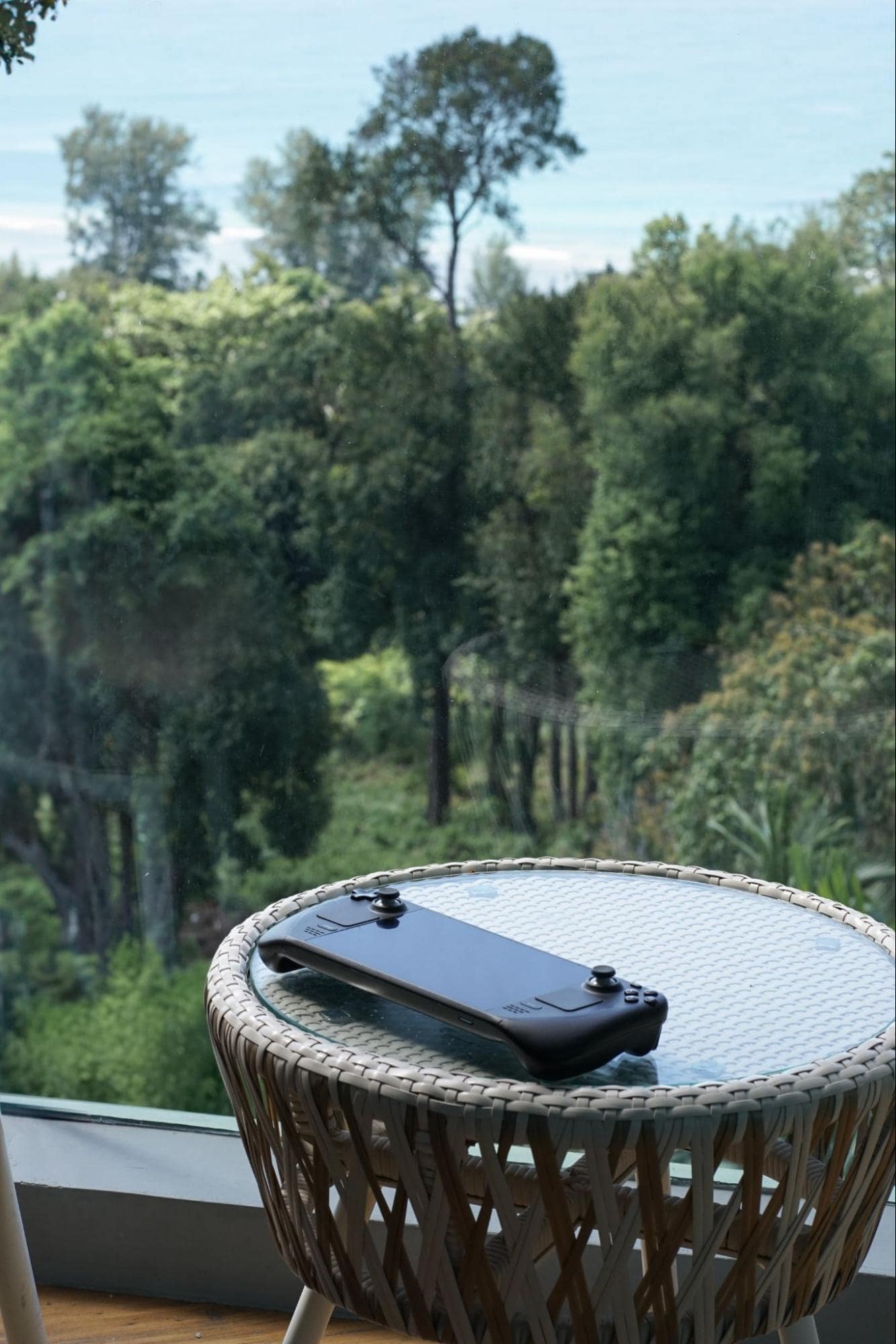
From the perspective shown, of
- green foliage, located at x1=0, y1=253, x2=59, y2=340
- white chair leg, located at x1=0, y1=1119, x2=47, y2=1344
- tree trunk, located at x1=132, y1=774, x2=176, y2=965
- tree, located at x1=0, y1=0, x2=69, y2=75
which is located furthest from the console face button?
green foliage, located at x1=0, y1=253, x2=59, y2=340

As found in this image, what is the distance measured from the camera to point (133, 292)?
6.63 feet

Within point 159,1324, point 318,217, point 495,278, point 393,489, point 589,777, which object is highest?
point 318,217

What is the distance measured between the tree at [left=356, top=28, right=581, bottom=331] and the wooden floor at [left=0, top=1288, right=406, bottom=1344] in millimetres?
1291

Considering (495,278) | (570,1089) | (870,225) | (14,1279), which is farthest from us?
(495,278)

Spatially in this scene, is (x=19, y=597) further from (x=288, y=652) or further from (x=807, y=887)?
(x=807, y=887)

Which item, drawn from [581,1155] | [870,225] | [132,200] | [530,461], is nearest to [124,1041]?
[530,461]

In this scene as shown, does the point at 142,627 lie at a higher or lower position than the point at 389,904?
higher

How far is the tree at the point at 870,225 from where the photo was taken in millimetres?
1839

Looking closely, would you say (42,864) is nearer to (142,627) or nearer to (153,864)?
(153,864)

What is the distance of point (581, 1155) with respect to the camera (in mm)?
820

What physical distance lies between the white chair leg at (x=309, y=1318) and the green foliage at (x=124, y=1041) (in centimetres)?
102

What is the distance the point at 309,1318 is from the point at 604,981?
0.40m

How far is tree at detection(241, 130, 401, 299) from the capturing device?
1.97 m

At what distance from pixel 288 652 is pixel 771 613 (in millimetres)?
683
